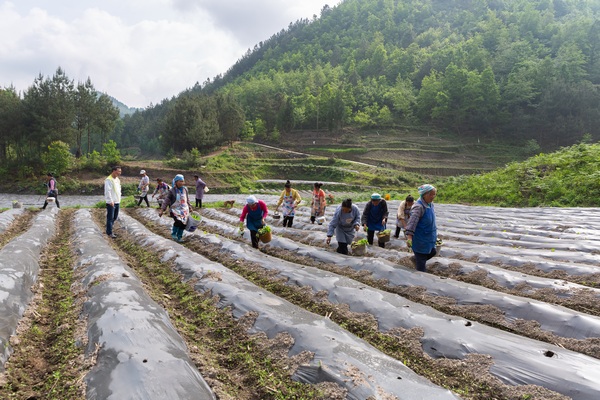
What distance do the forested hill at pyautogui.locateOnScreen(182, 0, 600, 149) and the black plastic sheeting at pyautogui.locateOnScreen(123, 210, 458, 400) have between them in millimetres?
64803

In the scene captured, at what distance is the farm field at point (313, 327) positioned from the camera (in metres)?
3.11

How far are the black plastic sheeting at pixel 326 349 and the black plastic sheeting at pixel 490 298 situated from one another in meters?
2.21

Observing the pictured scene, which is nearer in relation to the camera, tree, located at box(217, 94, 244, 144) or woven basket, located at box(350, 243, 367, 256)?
woven basket, located at box(350, 243, 367, 256)

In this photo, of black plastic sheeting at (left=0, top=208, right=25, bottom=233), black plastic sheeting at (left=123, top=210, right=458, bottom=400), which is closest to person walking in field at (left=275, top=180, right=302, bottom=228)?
black plastic sheeting at (left=123, top=210, right=458, bottom=400)

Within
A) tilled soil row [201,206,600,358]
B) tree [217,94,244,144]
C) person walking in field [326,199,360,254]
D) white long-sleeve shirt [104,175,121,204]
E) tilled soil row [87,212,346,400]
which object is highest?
tree [217,94,244,144]

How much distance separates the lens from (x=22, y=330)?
420 cm

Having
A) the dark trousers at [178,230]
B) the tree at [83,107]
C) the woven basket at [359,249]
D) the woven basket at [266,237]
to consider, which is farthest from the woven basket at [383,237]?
the tree at [83,107]

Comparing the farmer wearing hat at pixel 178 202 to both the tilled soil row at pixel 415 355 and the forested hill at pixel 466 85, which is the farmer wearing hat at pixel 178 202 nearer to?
the tilled soil row at pixel 415 355

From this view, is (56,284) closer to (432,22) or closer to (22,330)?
(22,330)

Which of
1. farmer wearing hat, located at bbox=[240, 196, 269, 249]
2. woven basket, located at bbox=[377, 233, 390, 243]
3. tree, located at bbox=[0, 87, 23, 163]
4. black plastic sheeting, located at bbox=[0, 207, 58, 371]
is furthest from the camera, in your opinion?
tree, located at bbox=[0, 87, 23, 163]

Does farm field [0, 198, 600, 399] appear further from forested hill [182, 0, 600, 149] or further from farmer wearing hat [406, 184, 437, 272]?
forested hill [182, 0, 600, 149]

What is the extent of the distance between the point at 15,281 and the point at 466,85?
79228 millimetres

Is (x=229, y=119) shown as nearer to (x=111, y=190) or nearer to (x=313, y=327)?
(x=111, y=190)

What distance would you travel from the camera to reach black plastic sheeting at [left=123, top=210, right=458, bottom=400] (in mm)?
3004
